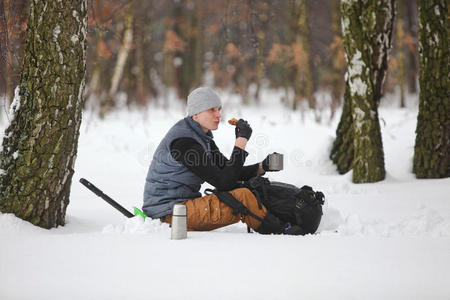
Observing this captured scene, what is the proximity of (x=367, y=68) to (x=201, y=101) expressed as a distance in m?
3.34

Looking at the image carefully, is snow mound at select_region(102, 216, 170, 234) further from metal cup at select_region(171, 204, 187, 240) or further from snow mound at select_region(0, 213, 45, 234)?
snow mound at select_region(0, 213, 45, 234)

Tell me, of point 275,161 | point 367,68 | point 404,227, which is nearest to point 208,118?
point 275,161

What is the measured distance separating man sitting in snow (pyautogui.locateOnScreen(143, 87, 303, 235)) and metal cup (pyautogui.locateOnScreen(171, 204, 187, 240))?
396mm

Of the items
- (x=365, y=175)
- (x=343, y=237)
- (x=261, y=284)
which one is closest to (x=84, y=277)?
(x=261, y=284)

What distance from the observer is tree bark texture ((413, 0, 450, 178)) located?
6234 mm

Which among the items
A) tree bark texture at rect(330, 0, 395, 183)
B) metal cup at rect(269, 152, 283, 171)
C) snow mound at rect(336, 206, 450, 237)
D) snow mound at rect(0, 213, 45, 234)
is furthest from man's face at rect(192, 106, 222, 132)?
tree bark texture at rect(330, 0, 395, 183)

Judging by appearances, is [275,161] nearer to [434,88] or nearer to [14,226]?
[14,226]

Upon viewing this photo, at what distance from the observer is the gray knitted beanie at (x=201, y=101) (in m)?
3.90

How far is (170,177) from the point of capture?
3850mm

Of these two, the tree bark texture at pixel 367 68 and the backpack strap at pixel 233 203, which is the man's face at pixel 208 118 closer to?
the backpack strap at pixel 233 203

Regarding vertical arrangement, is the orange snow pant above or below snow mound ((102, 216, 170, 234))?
above

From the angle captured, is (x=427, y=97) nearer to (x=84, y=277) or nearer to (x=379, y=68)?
(x=379, y=68)

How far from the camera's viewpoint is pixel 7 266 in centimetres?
287

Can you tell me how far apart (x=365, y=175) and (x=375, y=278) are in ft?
13.3
